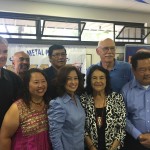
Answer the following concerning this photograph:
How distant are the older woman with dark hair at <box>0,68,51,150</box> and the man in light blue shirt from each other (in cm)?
83

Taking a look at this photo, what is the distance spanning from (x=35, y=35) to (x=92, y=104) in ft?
10.7

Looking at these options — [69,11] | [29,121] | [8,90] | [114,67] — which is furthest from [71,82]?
[69,11]

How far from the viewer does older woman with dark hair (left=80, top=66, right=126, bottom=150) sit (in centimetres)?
218

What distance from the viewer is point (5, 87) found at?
2275 millimetres

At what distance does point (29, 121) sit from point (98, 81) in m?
0.74

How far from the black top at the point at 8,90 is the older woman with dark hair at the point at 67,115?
0.36 meters

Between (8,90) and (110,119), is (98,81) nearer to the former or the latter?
(110,119)

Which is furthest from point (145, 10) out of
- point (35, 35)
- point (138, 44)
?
point (35, 35)

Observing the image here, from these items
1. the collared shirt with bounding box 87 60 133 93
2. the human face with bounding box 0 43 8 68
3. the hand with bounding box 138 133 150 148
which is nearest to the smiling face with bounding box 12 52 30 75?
the human face with bounding box 0 43 8 68

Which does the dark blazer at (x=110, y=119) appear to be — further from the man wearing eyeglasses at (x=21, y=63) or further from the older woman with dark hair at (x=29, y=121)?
the man wearing eyeglasses at (x=21, y=63)

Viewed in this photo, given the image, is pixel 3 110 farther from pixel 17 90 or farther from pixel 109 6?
pixel 109 6

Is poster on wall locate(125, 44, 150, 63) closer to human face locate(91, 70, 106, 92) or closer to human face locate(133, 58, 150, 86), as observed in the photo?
human face locate(133, 58, 150, 86)

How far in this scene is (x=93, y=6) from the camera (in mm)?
5168

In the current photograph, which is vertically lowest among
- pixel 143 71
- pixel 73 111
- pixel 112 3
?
pixel 73 111
